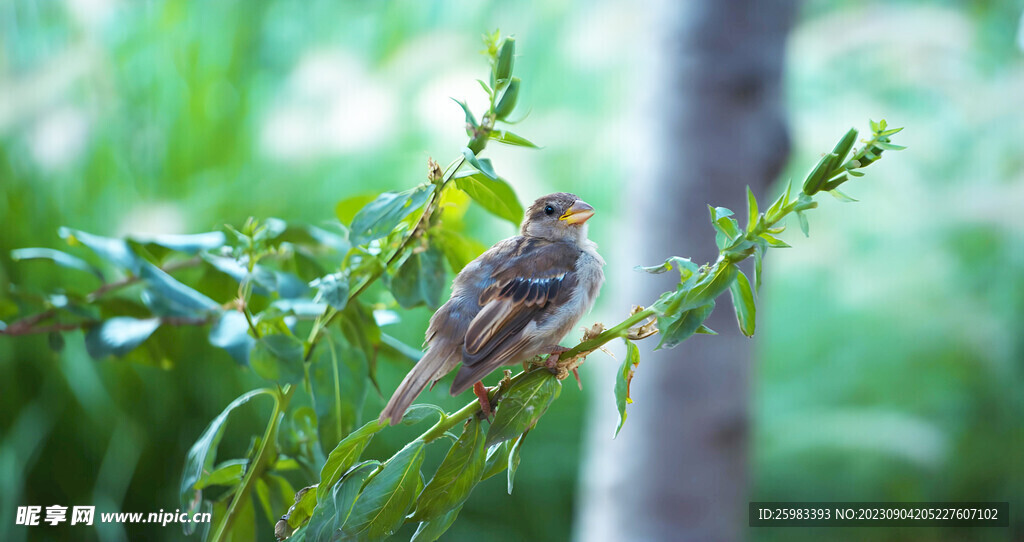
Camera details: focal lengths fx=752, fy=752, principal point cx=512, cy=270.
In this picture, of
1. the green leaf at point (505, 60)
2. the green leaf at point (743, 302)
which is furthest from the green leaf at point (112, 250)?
the green leaf at point (743, 302)

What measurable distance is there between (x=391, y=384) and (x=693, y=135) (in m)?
0.76

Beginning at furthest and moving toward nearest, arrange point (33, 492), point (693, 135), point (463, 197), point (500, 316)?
point (33, 492), point (693, 135), point (463, 197), point (500, 316)

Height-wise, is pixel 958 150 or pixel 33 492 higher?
pixel 958 150

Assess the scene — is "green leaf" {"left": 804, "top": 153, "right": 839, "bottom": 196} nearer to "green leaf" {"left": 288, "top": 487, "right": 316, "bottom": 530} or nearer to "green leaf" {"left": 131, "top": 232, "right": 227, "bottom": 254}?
"green leaf" {"left": 288, "top": 487, "right": 316, "bottom": 530}

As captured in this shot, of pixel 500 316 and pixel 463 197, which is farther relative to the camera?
pixel 463 197

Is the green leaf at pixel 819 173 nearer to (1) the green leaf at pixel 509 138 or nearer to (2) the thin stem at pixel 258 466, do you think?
(1) the green leaf at pixel 509 138

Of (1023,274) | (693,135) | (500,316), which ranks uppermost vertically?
(1023,274)

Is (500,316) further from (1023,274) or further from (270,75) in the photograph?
(1023,274)

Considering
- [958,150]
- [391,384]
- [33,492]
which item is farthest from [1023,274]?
[33,492]

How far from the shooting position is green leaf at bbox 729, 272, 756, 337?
0.38 meters

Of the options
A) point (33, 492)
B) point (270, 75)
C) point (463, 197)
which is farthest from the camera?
point (270, 75)

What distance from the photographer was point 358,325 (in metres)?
0.56

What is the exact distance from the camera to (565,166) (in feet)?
5.33

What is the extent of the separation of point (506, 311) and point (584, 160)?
117 centimetres
